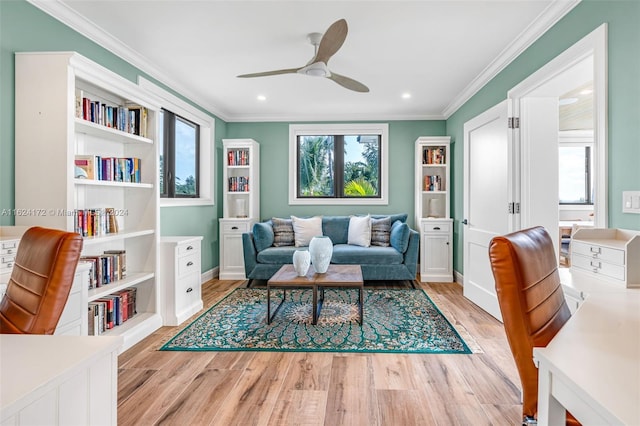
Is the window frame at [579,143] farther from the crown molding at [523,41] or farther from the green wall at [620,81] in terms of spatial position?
the green wall at [620,81]

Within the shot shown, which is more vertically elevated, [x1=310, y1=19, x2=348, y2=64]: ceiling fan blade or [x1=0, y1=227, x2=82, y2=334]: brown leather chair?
[x1=310, y1=19, x2=348, y2=64]: ceiling fan blade

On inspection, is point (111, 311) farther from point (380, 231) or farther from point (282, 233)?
point (380, 231)

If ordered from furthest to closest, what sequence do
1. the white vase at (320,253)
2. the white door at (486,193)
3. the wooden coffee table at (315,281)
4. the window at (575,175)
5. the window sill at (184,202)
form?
the window at (575,175) → the window sill at (184,202) → the white vase at (320,253) → the white door at (486,193) → the wooden coffee table at (315,281)

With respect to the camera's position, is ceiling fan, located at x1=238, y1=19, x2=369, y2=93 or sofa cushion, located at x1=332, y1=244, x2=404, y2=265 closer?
ceiling fan, located at x1=238, y1=19, x2=369, y2=93

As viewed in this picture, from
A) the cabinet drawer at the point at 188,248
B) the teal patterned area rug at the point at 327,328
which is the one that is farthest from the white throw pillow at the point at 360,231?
the cabinet drawer at the point at 188,248

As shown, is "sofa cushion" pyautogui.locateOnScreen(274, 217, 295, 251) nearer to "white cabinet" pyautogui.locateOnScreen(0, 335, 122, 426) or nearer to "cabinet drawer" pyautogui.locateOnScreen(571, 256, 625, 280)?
"cabinet drawer" pyautogui.locateOnScreen(571, 256, 625, 280)

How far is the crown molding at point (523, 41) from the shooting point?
223 cm

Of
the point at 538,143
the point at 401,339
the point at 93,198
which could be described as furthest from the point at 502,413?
the point at 93,198

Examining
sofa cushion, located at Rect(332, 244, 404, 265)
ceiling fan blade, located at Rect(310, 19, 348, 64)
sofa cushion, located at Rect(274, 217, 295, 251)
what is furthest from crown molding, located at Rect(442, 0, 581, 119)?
sofa cushion, located at Rect(274, 217, 295, 251)

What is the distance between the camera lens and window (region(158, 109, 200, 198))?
394cm

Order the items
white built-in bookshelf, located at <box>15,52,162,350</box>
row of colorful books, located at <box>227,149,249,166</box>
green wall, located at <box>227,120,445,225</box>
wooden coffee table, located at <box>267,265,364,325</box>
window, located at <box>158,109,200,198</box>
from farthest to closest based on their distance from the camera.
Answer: green wall, located at <box>227,120,445,225</box>
row of colorful books, located at <box>227,149,249,166</box>
window, located at <box>158,109,200,198</box>
wooden coffee table, located at <box>267,265,364,325</box>
white built-in bookshelf, located at <box>15,52,162,350</box>

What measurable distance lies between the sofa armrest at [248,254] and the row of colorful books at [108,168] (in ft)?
5.64

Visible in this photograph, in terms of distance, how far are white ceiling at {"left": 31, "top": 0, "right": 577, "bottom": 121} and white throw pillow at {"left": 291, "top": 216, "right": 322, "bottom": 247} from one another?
1.74m

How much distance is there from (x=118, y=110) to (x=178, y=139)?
163cm
